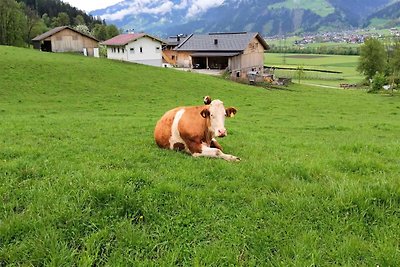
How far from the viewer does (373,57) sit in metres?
75.8

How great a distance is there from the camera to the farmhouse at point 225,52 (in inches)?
2452

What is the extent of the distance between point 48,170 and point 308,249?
449 centimetres

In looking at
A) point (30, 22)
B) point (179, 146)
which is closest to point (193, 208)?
point (179, 146)

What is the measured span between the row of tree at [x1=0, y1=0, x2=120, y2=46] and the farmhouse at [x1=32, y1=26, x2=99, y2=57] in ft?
31.5

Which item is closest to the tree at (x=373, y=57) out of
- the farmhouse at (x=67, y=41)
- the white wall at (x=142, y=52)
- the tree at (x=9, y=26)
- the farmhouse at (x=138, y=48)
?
the farmhouse at (x=138, y=48)

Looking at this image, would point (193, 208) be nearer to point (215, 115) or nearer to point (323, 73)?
point (215, 115)

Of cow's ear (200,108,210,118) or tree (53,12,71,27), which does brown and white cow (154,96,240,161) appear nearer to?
cow's ear (200,108,210,118)

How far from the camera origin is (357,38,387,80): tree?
75438mm

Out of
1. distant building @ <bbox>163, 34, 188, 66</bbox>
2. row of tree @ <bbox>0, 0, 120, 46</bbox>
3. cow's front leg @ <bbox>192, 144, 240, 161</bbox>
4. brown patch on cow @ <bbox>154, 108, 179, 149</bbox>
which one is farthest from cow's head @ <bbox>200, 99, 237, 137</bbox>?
row of tree @ <bbox>0, 0, 120, 46</bbox>

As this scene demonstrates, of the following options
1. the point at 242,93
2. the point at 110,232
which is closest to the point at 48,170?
the point at 110,232

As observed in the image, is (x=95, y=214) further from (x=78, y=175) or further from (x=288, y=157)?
(x=288, y=157)

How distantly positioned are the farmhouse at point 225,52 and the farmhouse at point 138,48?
596 cm

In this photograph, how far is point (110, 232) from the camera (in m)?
4.67

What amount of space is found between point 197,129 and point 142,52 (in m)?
56.6
